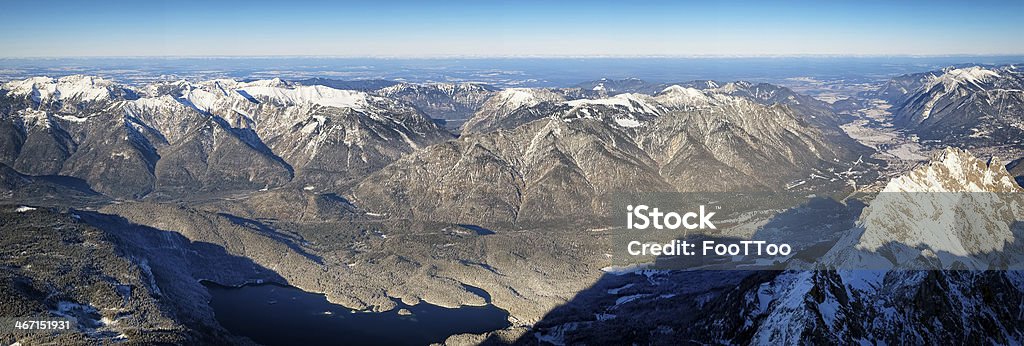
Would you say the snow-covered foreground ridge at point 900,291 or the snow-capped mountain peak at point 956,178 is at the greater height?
the snow-capped mountain peak at point 956,178

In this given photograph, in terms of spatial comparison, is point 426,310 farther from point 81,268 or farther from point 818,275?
point 818,275

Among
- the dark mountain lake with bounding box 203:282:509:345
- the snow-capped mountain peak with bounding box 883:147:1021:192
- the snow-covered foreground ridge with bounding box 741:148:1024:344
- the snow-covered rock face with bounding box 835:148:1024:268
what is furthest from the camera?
the dark mountain lake with bounding box 203:282:509:345

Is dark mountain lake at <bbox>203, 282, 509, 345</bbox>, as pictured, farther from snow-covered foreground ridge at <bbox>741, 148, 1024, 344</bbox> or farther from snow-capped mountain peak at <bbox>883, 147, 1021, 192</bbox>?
snow-capped mountain peak at <bbox>883, 147, 1021, 192</bbox>

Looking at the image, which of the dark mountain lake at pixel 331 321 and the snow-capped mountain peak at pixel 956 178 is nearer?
the snow-capped mountain peak at pixel 956 178

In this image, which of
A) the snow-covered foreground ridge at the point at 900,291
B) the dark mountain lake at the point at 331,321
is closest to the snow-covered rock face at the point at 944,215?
the snow-covered foreground ridge at the point at 900,291

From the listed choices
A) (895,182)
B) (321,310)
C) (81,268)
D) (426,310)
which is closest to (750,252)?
(895,182)

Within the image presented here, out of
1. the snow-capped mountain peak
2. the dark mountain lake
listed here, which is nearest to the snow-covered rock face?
the snow-capped mountain peak

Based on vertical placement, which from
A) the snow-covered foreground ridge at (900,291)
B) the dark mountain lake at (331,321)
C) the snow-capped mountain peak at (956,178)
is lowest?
the dark mountain lake at (331,321)

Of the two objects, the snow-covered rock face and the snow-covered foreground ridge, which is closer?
the snow-covered foreground ridge

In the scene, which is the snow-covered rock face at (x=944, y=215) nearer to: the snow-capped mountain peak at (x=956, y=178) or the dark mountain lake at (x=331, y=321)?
the snow-capped mountain peak at (x=956, y=178)

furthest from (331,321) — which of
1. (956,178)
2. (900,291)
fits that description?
(956,178)
